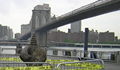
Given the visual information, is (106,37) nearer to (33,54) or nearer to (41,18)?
(41,18)

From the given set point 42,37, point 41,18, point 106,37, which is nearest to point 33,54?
point 42,37

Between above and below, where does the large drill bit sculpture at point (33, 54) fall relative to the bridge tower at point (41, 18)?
below

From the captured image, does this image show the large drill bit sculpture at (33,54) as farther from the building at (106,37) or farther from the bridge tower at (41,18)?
the building at (106,37)

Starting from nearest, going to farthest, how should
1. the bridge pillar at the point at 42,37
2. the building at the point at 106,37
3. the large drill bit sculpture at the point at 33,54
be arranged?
the large drill bit sculpture at the point at 33,54 → the bridge pillar at the point at 42,37 → the building at the point at 106,37

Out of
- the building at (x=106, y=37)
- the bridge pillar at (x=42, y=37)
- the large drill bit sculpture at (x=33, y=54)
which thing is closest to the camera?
the large drill bit sculpture at (x=33, y=54)

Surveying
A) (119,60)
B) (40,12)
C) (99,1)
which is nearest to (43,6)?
(40,12)

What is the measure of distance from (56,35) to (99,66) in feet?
490

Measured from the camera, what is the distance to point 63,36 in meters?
161

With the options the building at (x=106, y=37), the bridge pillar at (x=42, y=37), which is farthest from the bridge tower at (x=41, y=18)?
the building at (x=106, y=37)

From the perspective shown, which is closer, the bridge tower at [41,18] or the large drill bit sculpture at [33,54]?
the large drill bit sculpture at [33,54]

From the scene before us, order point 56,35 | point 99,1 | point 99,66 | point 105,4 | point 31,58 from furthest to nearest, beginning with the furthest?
1. point 56,35
2. point 99,1
3. point 105,4
4. point 31,58
5. point 99,66

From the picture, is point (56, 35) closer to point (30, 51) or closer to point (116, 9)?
point (116, 9)

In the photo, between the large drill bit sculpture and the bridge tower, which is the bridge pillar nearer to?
the bridge tower

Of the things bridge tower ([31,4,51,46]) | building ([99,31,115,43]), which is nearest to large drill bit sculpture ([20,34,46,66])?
bridge tower ([31,4,51,46])
